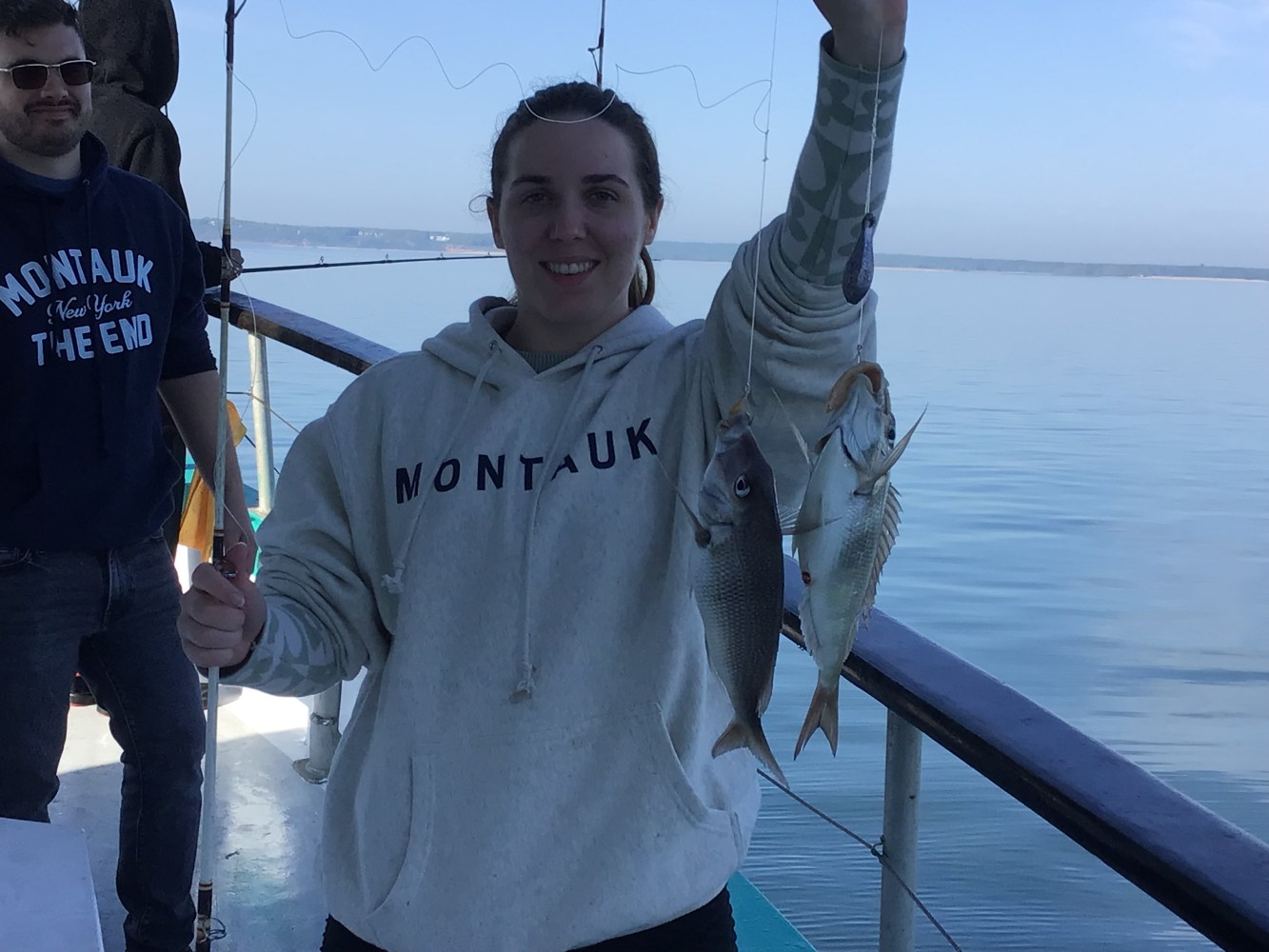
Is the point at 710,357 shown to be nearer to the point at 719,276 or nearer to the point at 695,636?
the point at 719,276

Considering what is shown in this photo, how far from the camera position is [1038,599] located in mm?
8945

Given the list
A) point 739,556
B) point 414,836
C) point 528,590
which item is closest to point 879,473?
point 739,556

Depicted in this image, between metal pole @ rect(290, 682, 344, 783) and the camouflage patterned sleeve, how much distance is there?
2132 millimetres

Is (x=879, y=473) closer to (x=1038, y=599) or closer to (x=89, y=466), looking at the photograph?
(x=89, y=466)

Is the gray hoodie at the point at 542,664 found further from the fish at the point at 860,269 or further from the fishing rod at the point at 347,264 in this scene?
the fishing rod at the point at 347,264

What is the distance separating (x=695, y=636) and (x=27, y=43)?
1.68 m

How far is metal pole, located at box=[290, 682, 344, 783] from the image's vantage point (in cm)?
291

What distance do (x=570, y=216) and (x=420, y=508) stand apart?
40 centimetres

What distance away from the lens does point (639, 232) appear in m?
1.41

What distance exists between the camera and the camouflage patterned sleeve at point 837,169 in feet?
3.24

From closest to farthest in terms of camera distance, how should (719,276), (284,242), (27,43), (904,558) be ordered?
(719,276), (27,43), (284,242), (904,558)

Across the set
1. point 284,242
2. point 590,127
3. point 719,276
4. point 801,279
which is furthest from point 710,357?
point 284,242

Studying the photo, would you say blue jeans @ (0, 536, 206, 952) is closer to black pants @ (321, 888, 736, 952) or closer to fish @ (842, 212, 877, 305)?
black pants @ (321, 888, 736, 952)

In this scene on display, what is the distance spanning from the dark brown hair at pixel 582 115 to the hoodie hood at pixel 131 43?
207 centimetres
